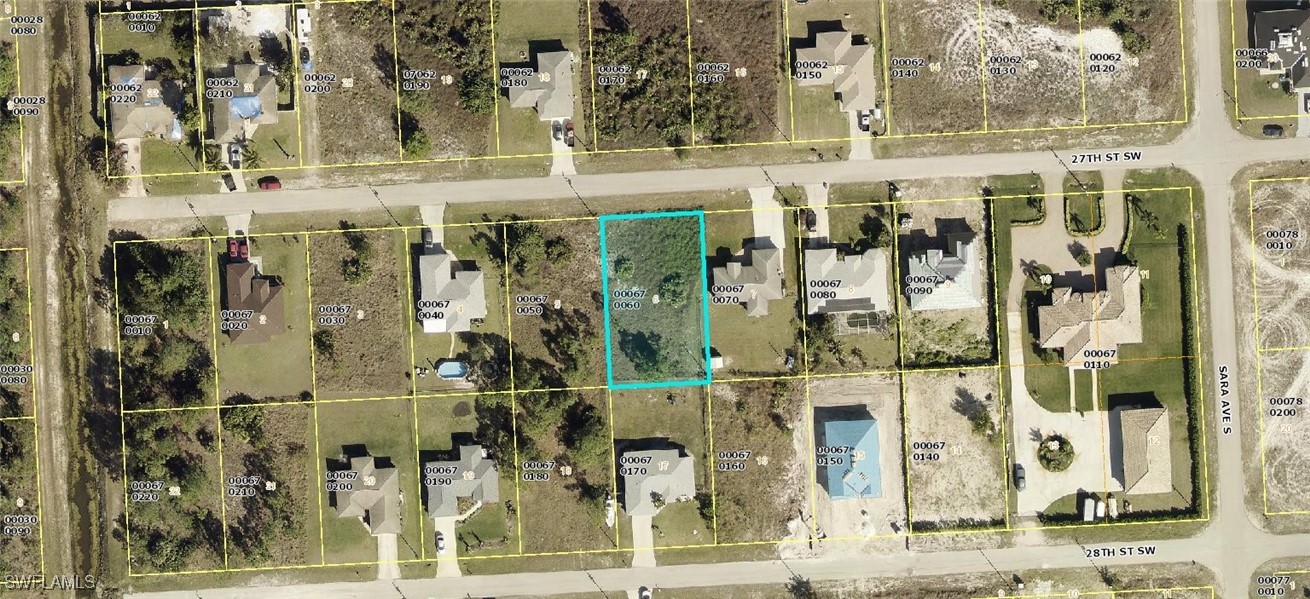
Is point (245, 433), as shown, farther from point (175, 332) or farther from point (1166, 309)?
point (1166, 309)

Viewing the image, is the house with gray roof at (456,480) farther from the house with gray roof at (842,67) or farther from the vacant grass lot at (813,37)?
the house with gray roof at (842,67)

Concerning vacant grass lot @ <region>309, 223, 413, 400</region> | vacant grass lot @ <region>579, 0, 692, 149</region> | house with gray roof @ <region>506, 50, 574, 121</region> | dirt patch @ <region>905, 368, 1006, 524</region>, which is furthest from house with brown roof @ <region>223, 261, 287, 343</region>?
dirt patch @ <region>905, 368, 1006, 524</region>

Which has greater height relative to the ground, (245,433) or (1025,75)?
(1025,75)

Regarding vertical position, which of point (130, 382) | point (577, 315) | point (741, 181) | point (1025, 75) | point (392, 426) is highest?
point (1025, 75)

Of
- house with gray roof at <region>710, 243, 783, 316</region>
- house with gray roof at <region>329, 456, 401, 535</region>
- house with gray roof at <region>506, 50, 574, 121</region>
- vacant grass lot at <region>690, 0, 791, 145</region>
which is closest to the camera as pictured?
house with gray roof at <region>506, 50, 574, 121</region>

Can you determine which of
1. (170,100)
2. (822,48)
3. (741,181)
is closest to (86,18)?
(170,100)

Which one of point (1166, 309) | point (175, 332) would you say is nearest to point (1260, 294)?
point (1166, 309)

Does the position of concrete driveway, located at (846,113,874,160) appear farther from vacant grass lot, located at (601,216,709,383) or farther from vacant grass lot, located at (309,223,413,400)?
vacant grass lot, located at (309,223,413,400)
